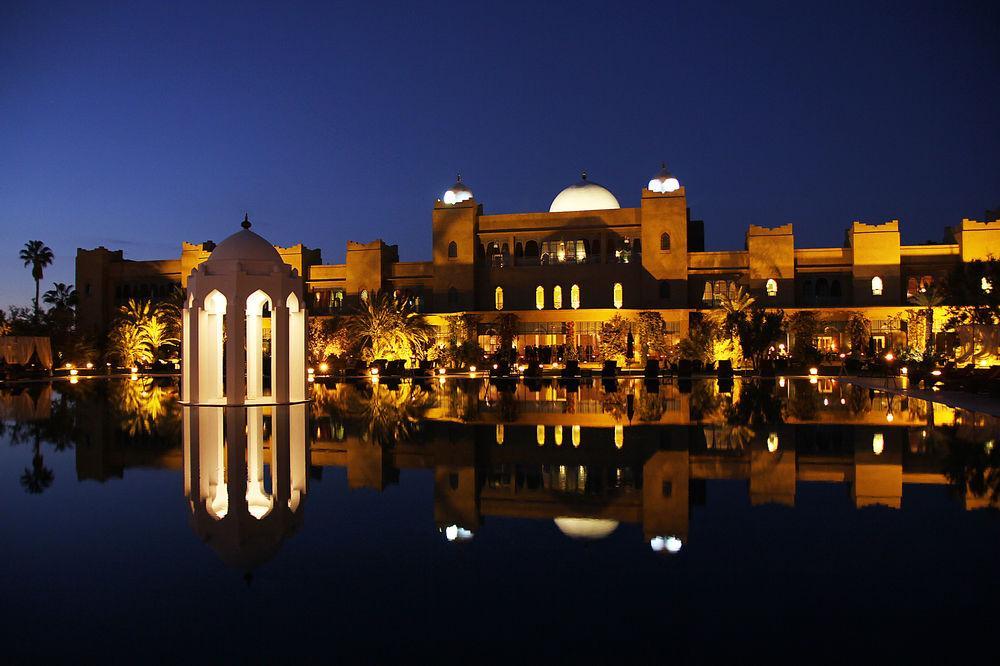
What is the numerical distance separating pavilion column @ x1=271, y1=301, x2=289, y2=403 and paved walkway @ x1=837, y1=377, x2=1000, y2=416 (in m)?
13.9

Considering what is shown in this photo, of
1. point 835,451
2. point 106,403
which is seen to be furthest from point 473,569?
point 106,403

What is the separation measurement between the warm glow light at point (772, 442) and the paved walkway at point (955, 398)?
5.45m

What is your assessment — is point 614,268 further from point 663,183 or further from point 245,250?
point 245,250

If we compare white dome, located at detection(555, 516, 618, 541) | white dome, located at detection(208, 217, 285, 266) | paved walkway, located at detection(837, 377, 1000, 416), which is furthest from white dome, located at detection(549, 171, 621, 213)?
white dome, located at detection(555, 516, 618, 541)

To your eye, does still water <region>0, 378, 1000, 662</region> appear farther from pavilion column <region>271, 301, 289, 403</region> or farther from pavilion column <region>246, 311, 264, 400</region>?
pavilion column <region>246, 311, 264, 400</region>

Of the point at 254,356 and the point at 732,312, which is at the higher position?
the point at 732,312

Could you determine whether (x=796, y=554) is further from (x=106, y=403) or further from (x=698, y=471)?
(x=106, y=403)

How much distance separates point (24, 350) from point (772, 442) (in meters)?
33.4

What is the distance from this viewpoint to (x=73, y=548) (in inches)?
241

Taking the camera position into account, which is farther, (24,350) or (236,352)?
(24,350)

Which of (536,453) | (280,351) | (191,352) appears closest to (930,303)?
(280,351)

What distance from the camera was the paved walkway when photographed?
16234 mm

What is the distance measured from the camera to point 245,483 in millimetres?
8273

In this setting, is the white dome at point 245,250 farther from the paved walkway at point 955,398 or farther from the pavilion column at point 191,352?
the paved walkway at point 955,398
